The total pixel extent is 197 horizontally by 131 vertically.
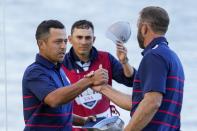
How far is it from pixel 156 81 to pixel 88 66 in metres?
2.89

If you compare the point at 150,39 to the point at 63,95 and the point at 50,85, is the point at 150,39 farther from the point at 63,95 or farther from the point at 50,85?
the point at 50,85

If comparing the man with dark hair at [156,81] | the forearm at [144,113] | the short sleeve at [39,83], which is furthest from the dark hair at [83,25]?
the forearm at [144,113]

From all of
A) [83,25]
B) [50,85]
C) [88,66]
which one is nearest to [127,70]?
[88,66]

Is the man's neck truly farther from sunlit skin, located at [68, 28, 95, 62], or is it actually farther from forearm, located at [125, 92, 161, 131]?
sunlit skin, located at [68, 28, 95, 62]

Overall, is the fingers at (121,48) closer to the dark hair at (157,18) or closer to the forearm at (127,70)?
the forearm at (127,70)

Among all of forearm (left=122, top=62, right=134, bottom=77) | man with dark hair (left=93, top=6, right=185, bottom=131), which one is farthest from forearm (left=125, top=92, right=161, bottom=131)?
forearm (left=122, top=62, right=134, bottom=77)

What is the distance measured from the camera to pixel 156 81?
18.1ft

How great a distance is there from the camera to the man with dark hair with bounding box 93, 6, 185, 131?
5504 mm

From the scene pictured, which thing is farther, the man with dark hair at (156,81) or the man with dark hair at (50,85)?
the man with dark hair at (50,85)

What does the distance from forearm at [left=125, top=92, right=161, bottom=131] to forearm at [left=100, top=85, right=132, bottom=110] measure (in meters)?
0.92

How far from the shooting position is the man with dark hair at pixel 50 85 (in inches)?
255

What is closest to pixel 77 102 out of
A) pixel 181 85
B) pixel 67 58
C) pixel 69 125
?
pixel 67 58

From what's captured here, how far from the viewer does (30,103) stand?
21.8 feet

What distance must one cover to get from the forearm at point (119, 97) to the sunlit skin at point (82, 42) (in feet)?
5.57
